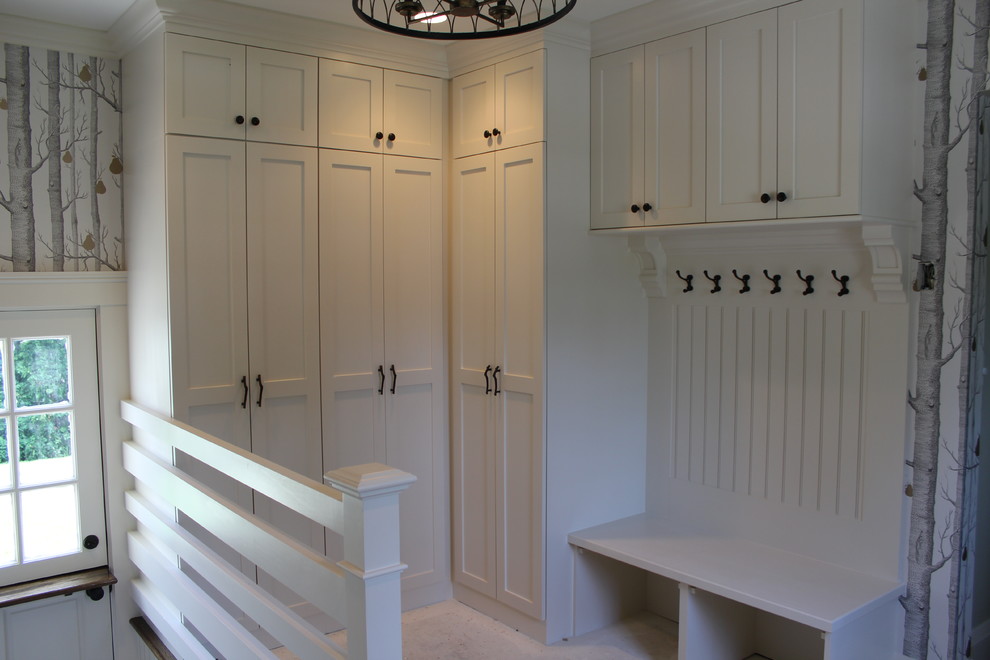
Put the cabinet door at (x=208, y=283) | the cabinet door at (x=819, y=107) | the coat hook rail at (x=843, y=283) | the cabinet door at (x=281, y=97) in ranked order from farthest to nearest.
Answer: the cabinet door at (x=281, y=97) → the cabinet door at (x=208, y=283) → the coat hook rail at (x=843, y=283) → the cabinet door at (x=819, y=107)

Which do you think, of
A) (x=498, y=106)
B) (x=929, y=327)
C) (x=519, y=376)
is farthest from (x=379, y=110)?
(x=929, y=327)

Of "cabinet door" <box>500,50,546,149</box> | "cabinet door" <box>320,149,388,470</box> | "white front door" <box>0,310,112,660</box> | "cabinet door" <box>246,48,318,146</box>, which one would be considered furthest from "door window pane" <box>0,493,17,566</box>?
"cabinet door" <box>500,50,546,149</box>

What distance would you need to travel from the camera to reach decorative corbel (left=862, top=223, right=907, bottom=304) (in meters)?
2.42

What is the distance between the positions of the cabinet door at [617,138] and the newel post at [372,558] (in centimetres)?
165

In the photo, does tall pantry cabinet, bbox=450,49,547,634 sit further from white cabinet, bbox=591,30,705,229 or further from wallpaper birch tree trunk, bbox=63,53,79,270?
wallpaper birch tree trunk, bbox=63,53,79,270

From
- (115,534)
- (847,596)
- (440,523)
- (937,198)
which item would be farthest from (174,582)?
(937,198)

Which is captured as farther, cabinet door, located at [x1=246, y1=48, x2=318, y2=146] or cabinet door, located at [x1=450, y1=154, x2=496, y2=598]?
cabinet door, located at [x1=450, y1=154, x2=496, y2=598]

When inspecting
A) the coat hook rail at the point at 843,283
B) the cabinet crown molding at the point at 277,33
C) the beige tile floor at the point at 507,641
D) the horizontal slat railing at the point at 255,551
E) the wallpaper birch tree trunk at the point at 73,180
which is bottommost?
the beige tile floor at the point at 507,641

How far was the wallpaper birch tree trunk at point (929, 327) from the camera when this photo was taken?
2.42m

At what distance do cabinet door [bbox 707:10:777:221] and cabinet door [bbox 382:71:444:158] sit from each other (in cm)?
119

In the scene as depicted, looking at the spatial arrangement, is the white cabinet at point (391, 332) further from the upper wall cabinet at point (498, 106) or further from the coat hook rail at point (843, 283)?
the coat hook rail at point (843, 283)

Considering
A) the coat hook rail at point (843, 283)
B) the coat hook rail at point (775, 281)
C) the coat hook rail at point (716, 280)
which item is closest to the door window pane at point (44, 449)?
the coat hook rail at point (716, 280)

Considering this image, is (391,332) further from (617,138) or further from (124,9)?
(124,9)

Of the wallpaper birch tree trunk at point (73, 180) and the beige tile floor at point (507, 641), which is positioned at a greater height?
the wallpaper birch tree trunk at point (73, 180)
